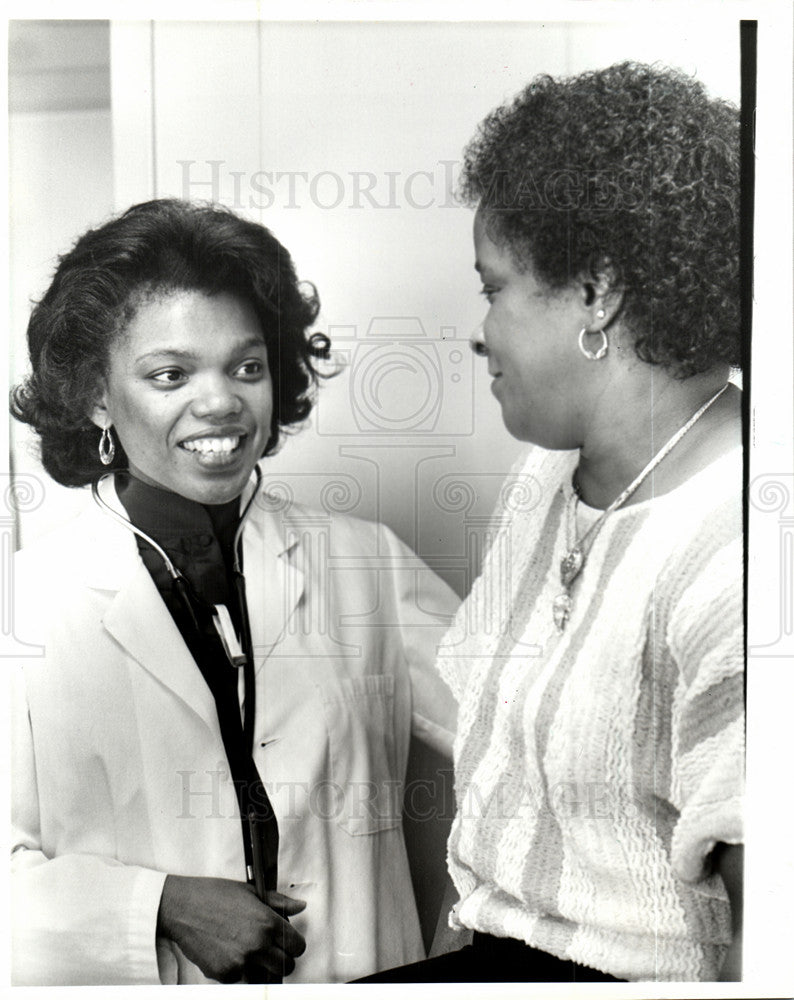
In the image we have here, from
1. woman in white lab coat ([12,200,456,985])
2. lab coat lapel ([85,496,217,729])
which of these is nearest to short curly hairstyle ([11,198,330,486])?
woman in white lab coat ([12,200,456,985])

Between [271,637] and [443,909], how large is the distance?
602 mm

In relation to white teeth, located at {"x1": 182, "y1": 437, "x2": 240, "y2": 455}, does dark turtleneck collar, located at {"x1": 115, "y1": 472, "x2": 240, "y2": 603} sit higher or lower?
lower

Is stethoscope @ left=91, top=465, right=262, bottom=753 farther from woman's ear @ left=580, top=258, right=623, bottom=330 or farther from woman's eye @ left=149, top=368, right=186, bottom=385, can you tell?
woman's ear @ left=580, top=258, right=623, bottom=330

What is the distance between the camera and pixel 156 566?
2.01 metres

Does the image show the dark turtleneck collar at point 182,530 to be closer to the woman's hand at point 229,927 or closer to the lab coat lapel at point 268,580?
the lab coat lapel at point 268,580

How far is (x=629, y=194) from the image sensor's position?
2.00 meters

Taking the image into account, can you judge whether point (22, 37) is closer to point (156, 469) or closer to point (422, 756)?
point (156, 469)

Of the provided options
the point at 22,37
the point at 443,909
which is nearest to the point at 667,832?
the point at 443,909

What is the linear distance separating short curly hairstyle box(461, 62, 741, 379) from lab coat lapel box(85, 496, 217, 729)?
908 millimetres

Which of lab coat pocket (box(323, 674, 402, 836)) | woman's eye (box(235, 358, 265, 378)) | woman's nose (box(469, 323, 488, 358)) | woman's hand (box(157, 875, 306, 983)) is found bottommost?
woman's hand (box(157, 875, 306, 983))

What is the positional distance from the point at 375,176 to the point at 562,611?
34.8 inches

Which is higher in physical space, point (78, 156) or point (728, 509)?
point (78, 156)

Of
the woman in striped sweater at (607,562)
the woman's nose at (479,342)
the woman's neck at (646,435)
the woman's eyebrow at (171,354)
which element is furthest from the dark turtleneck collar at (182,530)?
the woman's neck at (646,435)

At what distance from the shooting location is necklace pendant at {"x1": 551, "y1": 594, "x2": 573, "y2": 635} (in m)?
1.99
